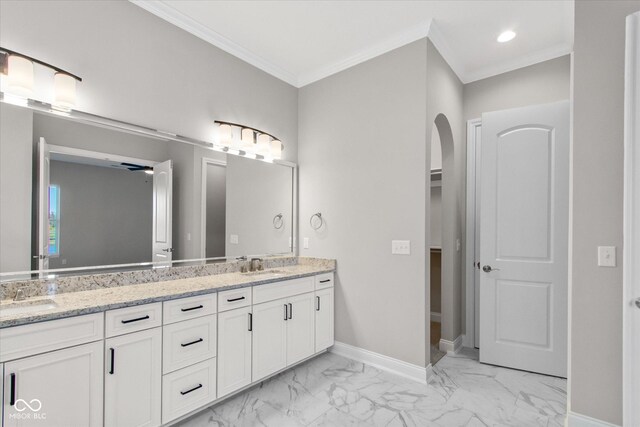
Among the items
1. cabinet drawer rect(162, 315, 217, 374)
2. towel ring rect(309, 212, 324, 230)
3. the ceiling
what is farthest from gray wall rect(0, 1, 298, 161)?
cabinet drawer rect(162, 315, 217, 374)

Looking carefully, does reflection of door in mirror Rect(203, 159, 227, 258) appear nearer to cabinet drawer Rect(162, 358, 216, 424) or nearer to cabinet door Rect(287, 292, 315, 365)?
cabinet door Rect(287, 292, 315, 365)

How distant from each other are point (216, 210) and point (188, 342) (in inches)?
45.9

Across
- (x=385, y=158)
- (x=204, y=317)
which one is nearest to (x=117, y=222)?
(x=204, y=317)

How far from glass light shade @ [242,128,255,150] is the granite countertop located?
1183 mm

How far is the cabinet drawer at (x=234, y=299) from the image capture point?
217cm

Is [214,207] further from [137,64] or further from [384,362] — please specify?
[384,362]

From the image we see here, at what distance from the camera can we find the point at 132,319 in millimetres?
1722

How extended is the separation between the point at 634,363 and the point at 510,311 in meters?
1.19

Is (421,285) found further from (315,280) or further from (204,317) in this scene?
(204,317)

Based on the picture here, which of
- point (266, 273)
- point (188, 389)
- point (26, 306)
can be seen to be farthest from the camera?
point (266, 273)

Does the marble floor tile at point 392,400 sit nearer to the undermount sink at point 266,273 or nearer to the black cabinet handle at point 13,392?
the undermount sink at point 266,273

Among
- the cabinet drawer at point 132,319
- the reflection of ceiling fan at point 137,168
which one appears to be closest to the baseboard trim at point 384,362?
the cabinet drawer at point 132,319

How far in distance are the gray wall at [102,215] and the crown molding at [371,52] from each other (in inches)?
78.1

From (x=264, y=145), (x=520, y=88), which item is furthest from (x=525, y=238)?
(x=264, y=145)
